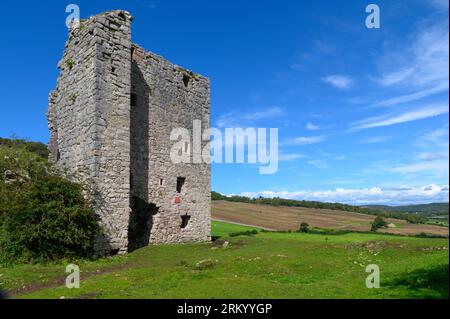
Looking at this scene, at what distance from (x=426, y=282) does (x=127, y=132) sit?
45.8 feet

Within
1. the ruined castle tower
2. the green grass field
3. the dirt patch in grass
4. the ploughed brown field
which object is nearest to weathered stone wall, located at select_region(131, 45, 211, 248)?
the ruined castle tower

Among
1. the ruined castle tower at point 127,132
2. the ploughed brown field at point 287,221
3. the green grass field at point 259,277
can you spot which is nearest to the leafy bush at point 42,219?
the green grass field at point 259,277

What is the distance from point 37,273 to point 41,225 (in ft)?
7.40

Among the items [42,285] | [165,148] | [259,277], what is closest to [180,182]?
[165,148]

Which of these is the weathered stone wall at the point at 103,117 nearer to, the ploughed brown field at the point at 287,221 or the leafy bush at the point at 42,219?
the leafy bush at the point at 42,219

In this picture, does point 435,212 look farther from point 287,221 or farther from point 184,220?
point 287,221

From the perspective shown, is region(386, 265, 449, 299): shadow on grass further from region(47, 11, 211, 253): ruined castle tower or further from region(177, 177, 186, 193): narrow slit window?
region(177, 177, 186, 193): narrow slit window

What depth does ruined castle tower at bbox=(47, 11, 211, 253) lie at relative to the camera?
1711 cm

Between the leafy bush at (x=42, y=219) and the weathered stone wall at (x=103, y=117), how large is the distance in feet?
3.37

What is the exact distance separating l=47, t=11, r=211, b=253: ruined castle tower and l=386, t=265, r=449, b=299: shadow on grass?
12.1 metres

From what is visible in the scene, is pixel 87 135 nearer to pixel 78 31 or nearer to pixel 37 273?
pixel 78 31

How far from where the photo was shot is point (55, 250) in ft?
48.4

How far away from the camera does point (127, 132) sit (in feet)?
59.7
